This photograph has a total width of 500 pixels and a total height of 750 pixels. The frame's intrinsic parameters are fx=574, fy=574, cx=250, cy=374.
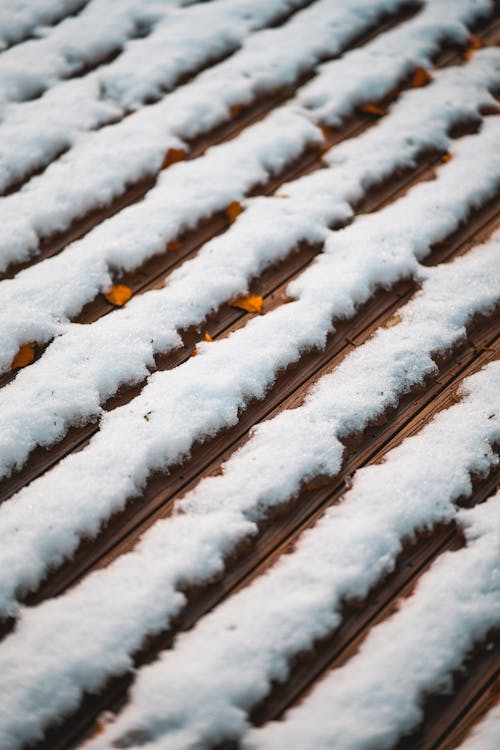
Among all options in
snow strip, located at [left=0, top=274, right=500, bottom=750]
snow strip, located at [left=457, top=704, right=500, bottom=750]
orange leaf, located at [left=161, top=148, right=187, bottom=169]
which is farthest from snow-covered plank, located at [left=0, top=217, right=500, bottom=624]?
orange leaf, located at [left=161, top=148, right=187, bottom=169]

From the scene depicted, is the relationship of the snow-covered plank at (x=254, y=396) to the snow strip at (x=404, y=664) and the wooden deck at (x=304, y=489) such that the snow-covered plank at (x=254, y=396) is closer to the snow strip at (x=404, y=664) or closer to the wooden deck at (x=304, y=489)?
the wooden deck at (x=304, y=489)

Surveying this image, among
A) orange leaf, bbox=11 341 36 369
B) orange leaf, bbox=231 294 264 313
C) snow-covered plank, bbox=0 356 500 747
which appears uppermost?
orange leaf, bbox=11 341 36 369

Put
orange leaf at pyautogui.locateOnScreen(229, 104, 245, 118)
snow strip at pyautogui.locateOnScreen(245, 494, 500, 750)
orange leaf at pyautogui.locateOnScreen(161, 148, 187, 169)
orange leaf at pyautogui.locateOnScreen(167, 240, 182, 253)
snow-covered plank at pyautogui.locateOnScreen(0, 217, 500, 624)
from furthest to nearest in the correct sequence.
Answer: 1. orange leaf at pyautogui.locateOnScreen(229, 104, 245, 118)
2. orange leaf at pyautogui.locateOnScreen(161, 148, 187, 169)
3. orange leaf at pyautogui.locateOnScreen(167, 240, 182, 253)
4. snow-covered plank at pyautogui.locateOnScreen(0, 217, 500, 624)
5. snow strip at pyautogui.locateOnScreen(245, 494, 500, 750)

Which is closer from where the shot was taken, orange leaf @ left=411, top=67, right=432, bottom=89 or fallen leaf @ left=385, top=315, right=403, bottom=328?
fallen leaf @ left=385, top=315, right=403, bottom=328

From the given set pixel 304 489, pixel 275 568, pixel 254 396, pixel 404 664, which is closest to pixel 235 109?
pixel 254 396

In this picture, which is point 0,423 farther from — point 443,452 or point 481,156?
point 481,156

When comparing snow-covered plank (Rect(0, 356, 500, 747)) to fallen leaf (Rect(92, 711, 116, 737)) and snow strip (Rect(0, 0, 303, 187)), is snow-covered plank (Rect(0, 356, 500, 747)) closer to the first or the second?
fallen leaf (Rect(92, 711, 116, 737))

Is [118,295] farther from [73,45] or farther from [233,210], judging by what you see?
[73,45]
